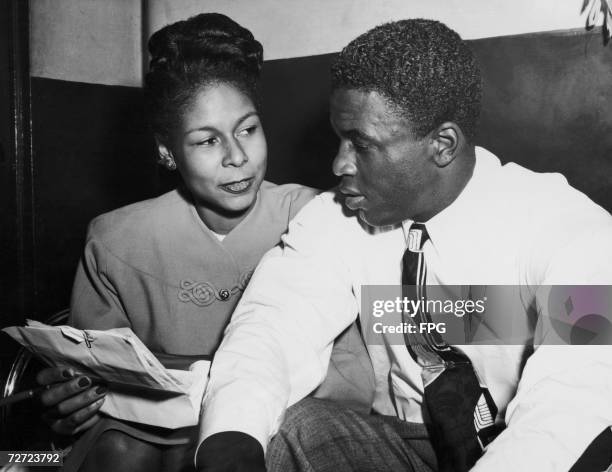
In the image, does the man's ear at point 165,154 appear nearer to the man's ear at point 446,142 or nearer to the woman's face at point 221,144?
the woman's face at point 221,144

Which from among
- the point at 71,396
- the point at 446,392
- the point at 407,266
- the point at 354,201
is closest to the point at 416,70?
the point at 354,201

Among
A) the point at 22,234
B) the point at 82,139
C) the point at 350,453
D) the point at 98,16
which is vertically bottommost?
the point at 350,453

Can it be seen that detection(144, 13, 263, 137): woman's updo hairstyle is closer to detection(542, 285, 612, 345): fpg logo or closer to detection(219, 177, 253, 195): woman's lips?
detection(219, 177, 253, 195): woman's lips

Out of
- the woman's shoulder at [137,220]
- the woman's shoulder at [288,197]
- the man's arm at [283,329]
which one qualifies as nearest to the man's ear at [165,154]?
the woman's shoulder at [137,220]

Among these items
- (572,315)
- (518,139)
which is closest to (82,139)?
(518,139)

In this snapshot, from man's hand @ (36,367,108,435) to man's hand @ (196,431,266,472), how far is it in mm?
446

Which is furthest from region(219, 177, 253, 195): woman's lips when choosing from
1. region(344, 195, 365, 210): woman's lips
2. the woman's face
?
region(344, 195, 365, 210): woman's lips

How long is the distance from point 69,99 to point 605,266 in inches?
74.5

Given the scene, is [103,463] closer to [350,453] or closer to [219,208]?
[350,453]

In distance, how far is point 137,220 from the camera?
162 cm

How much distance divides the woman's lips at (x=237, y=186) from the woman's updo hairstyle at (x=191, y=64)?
0.20 meters

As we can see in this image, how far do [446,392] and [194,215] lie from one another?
81 centimetres

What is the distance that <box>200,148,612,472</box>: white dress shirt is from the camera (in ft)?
2.89

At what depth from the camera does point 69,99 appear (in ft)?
7.18
